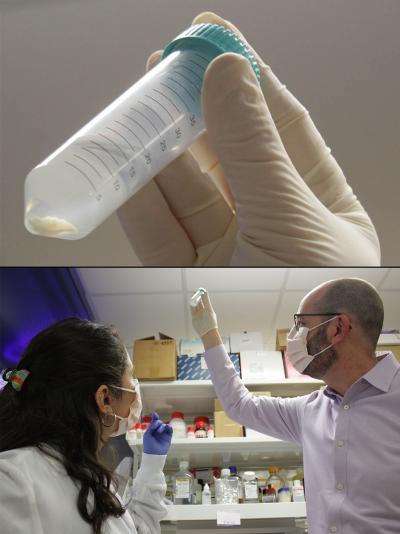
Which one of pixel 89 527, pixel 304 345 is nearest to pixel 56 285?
pixel 89 527

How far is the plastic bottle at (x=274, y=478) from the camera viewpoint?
220 cm

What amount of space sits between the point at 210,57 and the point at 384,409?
2.63 feet

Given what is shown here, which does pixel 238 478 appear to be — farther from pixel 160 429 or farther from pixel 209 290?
pixel 209 290

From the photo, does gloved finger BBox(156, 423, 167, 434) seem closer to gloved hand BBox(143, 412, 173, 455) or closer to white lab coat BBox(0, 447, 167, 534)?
gloved hand BBox(143, 412, 173, 455)

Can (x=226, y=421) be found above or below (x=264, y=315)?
below

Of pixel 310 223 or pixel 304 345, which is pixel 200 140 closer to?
pixel 310 223

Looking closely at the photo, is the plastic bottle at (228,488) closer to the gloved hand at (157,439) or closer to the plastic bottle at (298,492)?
the plastic bottle at (298,492)

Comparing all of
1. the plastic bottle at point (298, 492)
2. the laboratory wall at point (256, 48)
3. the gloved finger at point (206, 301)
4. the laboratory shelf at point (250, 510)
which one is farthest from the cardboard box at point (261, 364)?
the laboratory wall at point (256, 48)

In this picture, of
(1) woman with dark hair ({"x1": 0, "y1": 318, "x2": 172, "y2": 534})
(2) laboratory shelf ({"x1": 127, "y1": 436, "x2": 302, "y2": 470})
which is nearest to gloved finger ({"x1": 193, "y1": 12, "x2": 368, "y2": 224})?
(1) woman with dark hair ({"x1": 0, "y1": 318, "x2": 172, "y2": 534})

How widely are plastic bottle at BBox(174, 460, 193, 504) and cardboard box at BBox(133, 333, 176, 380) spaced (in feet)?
1.21

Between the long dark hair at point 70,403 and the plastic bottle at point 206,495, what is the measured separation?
4.06 ft

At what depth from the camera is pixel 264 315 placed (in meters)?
1.64

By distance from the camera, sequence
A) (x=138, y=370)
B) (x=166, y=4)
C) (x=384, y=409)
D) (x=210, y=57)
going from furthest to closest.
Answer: (x=138, y=370)
(x=384, y=409)
(x=166, y=4)
(x=210, y=57)

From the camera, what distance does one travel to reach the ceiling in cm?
53
